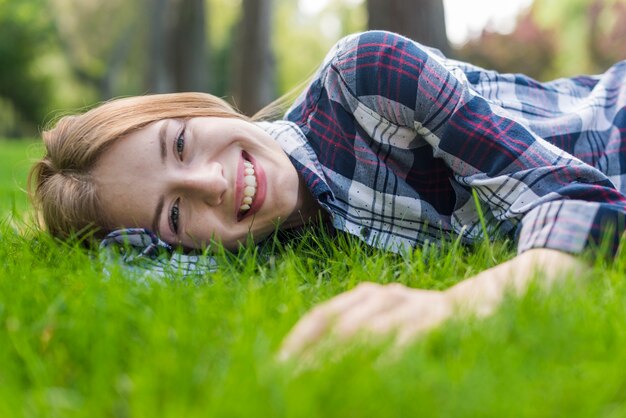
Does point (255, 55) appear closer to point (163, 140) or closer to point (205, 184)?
point (163, 140)

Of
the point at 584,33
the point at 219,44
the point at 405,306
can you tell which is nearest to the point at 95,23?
the point at 219,44

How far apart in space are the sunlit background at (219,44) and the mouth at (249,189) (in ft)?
3.95

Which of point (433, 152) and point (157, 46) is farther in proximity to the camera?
point (157, 46)

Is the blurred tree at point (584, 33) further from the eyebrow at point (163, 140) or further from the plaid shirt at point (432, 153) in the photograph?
the eyebrow at point (163, 140)

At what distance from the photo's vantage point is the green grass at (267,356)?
39.8 inches

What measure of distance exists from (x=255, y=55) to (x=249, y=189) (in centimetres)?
589

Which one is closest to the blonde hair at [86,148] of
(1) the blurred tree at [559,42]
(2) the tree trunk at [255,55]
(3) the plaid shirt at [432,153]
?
(3) the plaid shirt at [432,153]

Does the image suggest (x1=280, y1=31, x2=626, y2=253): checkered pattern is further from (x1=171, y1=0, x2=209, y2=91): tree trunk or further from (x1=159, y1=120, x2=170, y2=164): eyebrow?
(x1=171, y1=0, x2=209, y2=91): tree trunk

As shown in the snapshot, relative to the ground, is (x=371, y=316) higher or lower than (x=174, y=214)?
higher

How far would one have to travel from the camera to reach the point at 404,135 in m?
2.37

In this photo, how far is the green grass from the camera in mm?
1012

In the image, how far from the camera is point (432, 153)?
241 cm

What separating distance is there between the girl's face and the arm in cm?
86

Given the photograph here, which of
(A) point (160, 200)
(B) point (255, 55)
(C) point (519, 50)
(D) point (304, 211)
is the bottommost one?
(C) point (519, 50)
